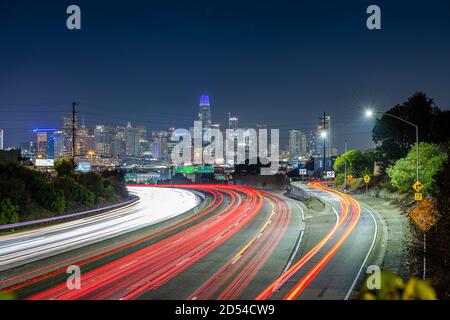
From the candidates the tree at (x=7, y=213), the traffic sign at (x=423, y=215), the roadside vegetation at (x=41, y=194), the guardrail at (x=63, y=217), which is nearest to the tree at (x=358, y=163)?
the guardrail at (x=63, y=217)

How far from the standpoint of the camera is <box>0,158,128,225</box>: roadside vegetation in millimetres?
33969

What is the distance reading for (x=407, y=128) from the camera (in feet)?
198

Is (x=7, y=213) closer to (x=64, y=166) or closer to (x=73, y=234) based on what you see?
(x=73, y=234)

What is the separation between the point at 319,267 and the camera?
20609 mm

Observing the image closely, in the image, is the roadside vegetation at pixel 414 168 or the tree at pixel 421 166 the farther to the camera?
the tree at pixel 421 166

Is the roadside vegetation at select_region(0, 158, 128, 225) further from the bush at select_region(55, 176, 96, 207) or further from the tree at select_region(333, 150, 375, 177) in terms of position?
the tree at select_region(333, 150, 375, 177)

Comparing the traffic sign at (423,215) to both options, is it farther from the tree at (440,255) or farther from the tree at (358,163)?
the tree at (358,163)

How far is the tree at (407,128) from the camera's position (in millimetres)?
57084

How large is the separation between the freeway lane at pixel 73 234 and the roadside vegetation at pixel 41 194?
2.24 metres

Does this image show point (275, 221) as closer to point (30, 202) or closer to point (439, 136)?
point (30, 202)

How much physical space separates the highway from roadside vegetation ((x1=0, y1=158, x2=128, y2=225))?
8.15 meters

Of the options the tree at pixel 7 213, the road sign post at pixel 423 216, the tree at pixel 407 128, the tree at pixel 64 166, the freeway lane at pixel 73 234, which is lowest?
the freeway lane at pixel 73 234
